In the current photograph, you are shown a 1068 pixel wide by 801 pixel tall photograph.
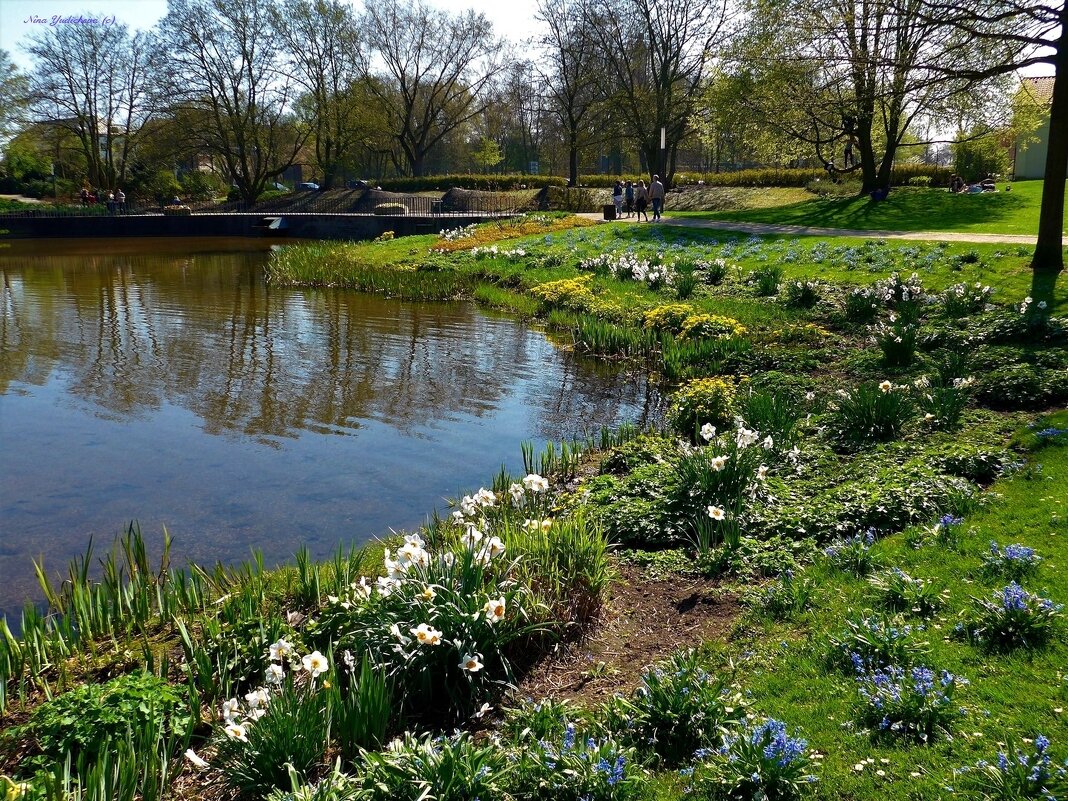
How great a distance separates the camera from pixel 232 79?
4872 cm

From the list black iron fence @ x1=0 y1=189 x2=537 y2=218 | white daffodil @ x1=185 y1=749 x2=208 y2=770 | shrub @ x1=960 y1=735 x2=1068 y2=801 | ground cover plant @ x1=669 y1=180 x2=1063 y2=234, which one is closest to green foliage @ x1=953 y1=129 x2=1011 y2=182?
ground cover plant @ x1=669 y1=180 x2=1063 y2=234

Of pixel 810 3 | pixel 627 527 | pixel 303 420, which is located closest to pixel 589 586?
pixel 627 527

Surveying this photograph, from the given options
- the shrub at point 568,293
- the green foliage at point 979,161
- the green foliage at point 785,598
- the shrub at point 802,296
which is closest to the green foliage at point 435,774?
the green foliage at point 785,598

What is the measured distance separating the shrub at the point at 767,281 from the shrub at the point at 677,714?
39.1ft

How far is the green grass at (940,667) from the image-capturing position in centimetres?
317

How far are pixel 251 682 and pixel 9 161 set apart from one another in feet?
222

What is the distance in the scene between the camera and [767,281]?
14.8 m

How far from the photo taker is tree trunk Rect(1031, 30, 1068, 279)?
12914mm

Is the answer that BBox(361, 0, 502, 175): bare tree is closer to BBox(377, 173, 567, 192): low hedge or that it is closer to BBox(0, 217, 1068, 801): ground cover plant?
BBox(377, 173, 567, 192): low hedge

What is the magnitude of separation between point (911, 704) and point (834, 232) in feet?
70.3

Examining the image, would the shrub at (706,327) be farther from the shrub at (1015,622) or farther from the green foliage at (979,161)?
the green foliage at (979,161)

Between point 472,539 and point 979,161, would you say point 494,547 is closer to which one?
point 472,539

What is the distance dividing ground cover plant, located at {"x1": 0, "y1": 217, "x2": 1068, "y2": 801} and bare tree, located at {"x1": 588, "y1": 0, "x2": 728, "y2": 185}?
38004mm

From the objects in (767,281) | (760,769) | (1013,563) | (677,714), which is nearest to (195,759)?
(677,714)
